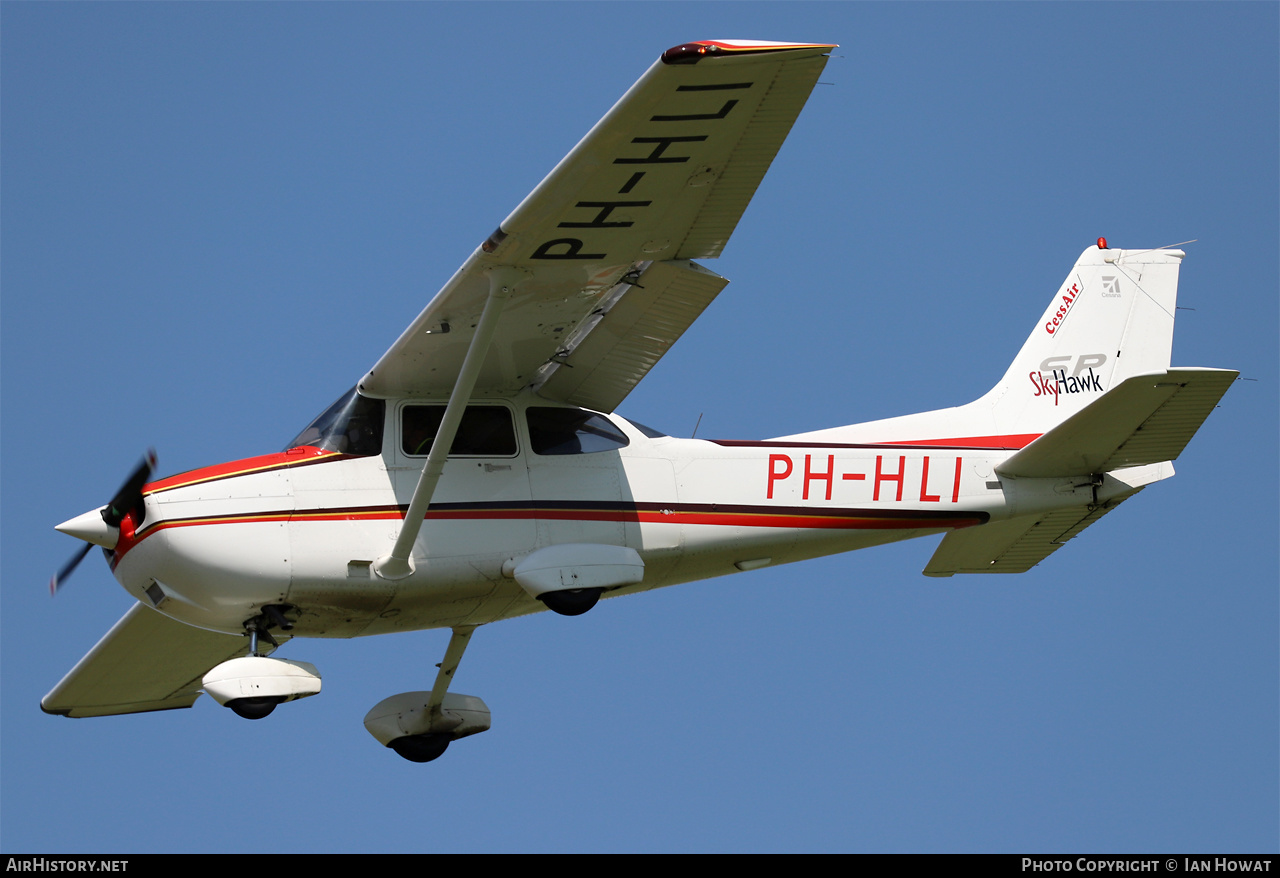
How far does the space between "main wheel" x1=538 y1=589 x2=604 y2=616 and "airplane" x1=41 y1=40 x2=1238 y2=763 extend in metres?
0.01

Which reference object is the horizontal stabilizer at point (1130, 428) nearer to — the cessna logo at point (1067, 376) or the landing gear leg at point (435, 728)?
the cessna logo at point (1067, 376)

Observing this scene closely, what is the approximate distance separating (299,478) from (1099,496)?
243 inches

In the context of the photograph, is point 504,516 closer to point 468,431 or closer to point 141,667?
point 468,431

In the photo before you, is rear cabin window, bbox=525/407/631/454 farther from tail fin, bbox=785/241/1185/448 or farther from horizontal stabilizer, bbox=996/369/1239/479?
tail fin, bbox=785/241/1185/448

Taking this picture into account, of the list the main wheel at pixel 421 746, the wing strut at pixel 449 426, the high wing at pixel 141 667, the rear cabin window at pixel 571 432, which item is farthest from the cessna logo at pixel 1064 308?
the high wing at pixel 141 667

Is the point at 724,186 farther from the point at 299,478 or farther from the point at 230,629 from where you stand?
the point at 230,629

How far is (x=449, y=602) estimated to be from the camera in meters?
11.0

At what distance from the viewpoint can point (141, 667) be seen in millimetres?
13805

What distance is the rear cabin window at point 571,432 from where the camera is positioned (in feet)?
37.1

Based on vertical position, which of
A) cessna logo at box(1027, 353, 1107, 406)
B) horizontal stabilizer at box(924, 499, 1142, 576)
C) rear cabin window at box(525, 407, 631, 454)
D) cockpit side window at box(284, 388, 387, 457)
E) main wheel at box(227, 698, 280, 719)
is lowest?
main wheel at box(227, 698, 280, 719)

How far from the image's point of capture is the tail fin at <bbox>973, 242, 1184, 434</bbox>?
13523 mm

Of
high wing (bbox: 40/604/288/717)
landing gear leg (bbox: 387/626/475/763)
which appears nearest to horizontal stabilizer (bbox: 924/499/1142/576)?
landing gear leg (bbox: 387/626/475/763)
